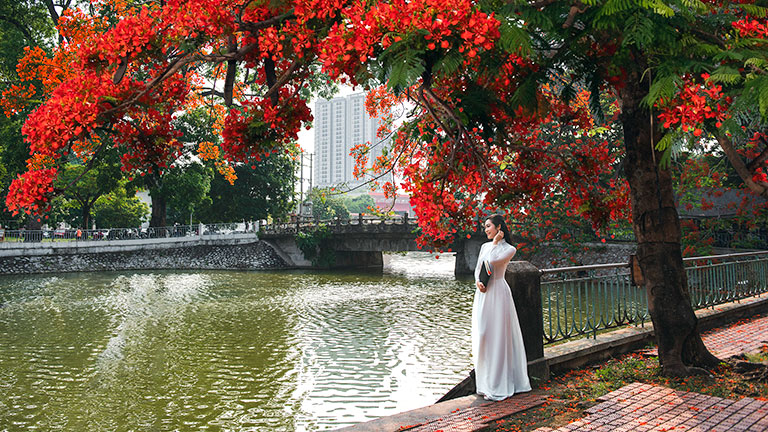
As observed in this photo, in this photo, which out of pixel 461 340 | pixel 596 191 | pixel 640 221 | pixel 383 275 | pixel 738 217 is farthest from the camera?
pixel 383 275

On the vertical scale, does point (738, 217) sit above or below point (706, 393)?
above

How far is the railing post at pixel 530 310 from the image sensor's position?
231 inches

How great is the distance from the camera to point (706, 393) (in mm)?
5203

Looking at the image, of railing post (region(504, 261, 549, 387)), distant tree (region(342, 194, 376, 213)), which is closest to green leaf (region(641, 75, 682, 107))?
railing post (region(504, 261, 549, 387))

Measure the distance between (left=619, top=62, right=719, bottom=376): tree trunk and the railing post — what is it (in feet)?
4.20

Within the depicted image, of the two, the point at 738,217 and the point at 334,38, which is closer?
the point at 334,38

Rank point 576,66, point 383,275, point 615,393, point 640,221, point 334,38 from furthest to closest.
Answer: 1. point 383,275
2. point 640,221
3. point 576,66
4. point 615,393
5. point 334,38

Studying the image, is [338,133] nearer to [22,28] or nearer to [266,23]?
[22,28]

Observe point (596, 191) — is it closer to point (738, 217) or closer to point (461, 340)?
point (461, 340)

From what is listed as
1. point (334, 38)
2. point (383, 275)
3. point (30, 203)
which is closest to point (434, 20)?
point (334, 38)

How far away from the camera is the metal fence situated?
3108 centimetres

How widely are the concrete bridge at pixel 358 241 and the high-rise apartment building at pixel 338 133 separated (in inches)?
4371

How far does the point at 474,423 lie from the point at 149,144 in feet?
14.5

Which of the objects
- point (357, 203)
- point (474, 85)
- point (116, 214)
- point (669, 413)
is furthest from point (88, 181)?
point (357, 203)
